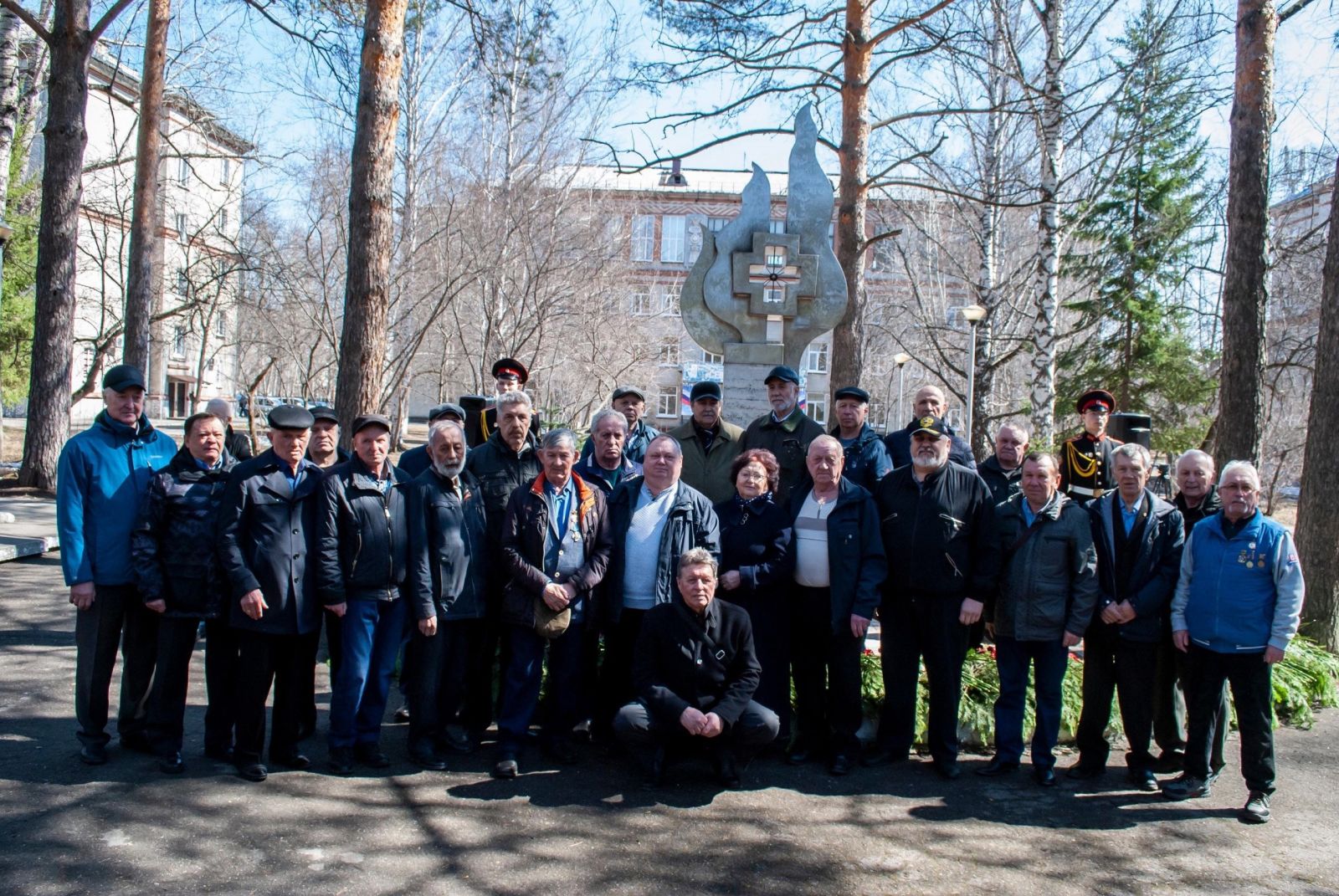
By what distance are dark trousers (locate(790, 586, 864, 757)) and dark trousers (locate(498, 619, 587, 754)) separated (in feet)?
4.10

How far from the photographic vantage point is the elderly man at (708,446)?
6.75 metres

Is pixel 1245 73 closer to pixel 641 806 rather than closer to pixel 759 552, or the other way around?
pixel 759 552

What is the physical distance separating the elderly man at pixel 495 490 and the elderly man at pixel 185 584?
1311 millimetres

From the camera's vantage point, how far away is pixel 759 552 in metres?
5.50

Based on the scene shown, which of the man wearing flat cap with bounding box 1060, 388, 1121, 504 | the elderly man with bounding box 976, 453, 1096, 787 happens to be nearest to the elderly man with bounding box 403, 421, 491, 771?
the elderly man with bounding box 976, 453, 1096, 787

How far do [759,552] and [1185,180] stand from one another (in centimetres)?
1671

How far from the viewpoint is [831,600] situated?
18.0ft

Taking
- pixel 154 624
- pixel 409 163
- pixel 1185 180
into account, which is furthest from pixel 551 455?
pixel 409 163

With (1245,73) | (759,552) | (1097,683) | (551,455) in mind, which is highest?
(1245,73)

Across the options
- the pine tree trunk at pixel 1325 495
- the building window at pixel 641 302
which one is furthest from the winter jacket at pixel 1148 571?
the building window at pixel 641 302

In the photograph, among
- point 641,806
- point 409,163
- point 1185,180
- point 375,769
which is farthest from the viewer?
point 409,163

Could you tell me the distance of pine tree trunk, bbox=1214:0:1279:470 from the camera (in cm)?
850

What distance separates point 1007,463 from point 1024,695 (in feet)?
4.76

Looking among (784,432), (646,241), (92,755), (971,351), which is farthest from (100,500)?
(646,241)
